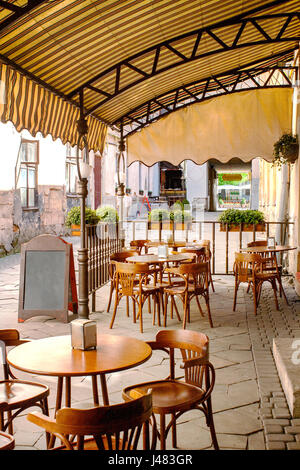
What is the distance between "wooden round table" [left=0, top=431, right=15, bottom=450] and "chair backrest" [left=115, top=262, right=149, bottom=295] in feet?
11.0

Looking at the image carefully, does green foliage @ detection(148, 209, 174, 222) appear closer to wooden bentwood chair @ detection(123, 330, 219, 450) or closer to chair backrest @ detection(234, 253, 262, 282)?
chair backrest @ detection(234, 253, 262, 282)

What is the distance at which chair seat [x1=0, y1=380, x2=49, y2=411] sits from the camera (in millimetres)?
2469

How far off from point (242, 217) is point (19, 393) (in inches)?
276

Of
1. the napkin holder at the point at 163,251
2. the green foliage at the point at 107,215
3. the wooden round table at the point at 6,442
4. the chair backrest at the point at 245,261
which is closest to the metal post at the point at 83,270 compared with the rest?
the napkin holder at the point at 163,251

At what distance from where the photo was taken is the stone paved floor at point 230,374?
3006 millimetres

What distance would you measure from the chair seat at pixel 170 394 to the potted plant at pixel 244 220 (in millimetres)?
6441

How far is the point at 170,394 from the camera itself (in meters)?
2.62

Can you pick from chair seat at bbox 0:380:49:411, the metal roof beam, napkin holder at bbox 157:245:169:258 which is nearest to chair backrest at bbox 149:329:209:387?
chair seat at bbox 0:380:49:411

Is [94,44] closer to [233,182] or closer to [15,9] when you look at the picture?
[15,9]

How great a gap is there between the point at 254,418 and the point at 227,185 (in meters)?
33.8

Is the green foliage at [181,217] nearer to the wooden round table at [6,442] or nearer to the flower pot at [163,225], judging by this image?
the flower pot at [163,225]
